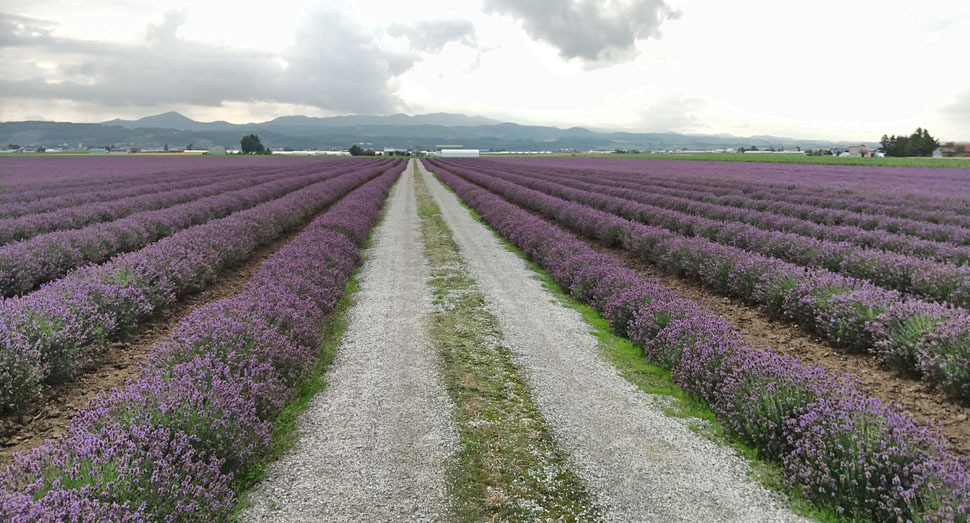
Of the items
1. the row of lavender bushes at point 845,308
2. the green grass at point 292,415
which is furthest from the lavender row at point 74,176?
the row of lavender bushes at point 845,308

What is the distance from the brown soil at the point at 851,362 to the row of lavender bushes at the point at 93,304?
28.9ft

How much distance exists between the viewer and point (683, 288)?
1066 centimetres

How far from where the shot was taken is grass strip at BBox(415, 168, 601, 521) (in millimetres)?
3785

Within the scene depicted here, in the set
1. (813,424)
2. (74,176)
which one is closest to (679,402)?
(813,424)

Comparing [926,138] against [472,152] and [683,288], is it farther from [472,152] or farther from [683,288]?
[472,152]

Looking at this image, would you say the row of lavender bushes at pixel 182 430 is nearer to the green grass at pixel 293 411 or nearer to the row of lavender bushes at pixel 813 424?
the green grass at pixel 293 411

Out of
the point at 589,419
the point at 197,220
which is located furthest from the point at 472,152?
the point at 589,419

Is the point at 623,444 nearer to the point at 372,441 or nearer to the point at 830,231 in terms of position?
the point at 372,441

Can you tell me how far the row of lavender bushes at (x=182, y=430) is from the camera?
2885 mm

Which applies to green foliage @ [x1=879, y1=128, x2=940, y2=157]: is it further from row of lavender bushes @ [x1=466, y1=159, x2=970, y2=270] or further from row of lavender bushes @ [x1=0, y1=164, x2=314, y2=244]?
row of lavender bushes @ [x1=0, y1=164, x2=314, y2=244]

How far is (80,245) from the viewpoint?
433 inches

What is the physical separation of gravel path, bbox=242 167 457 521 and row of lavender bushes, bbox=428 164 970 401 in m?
5.71

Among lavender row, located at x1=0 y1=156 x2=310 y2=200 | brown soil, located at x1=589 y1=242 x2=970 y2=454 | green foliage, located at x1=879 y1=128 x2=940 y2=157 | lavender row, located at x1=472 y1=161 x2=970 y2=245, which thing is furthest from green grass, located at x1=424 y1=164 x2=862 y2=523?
green foliage, located at x1=879 y1=128 x2=940 y2=157

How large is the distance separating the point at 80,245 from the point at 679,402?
1297 centimetres
